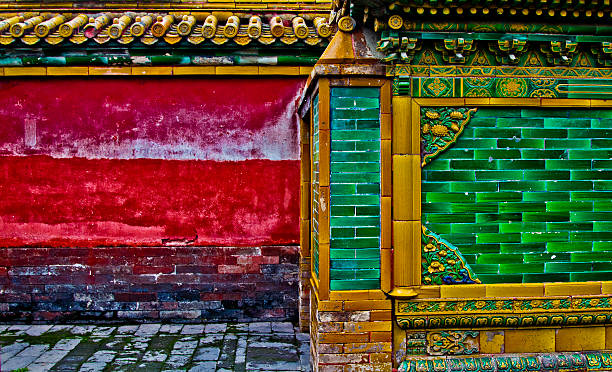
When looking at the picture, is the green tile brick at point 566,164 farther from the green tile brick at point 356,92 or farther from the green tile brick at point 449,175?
the green tile brick at point 356,92

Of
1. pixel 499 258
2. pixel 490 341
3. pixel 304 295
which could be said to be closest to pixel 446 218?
pixel 499 258

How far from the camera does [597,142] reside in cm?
434

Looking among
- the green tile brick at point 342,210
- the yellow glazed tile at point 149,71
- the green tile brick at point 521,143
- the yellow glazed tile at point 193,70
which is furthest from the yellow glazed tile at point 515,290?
the yellow glazed tile at point 149,71

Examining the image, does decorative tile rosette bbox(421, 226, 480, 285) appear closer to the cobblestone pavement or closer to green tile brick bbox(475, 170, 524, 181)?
green tile brick bbox(475, 170, 524, 181)

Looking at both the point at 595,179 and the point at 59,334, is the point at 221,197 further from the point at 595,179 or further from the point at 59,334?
the point at 595,179

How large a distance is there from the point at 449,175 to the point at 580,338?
1843 millimetres

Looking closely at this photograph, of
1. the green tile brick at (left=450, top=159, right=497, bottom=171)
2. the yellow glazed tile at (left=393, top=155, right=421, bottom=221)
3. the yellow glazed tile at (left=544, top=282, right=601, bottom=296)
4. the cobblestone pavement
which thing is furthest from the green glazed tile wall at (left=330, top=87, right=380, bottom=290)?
the yellow glazed tile at (left=544, top=282, right=601, bottom=296)

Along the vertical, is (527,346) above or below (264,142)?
below

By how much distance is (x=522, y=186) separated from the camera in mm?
4266

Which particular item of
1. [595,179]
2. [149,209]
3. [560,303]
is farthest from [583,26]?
[149,209]

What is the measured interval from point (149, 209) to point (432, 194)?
361 cm

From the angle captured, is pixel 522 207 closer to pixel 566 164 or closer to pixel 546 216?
pixel 546 216

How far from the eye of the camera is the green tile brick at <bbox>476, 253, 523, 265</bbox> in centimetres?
424

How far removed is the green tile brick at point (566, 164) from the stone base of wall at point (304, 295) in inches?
111
